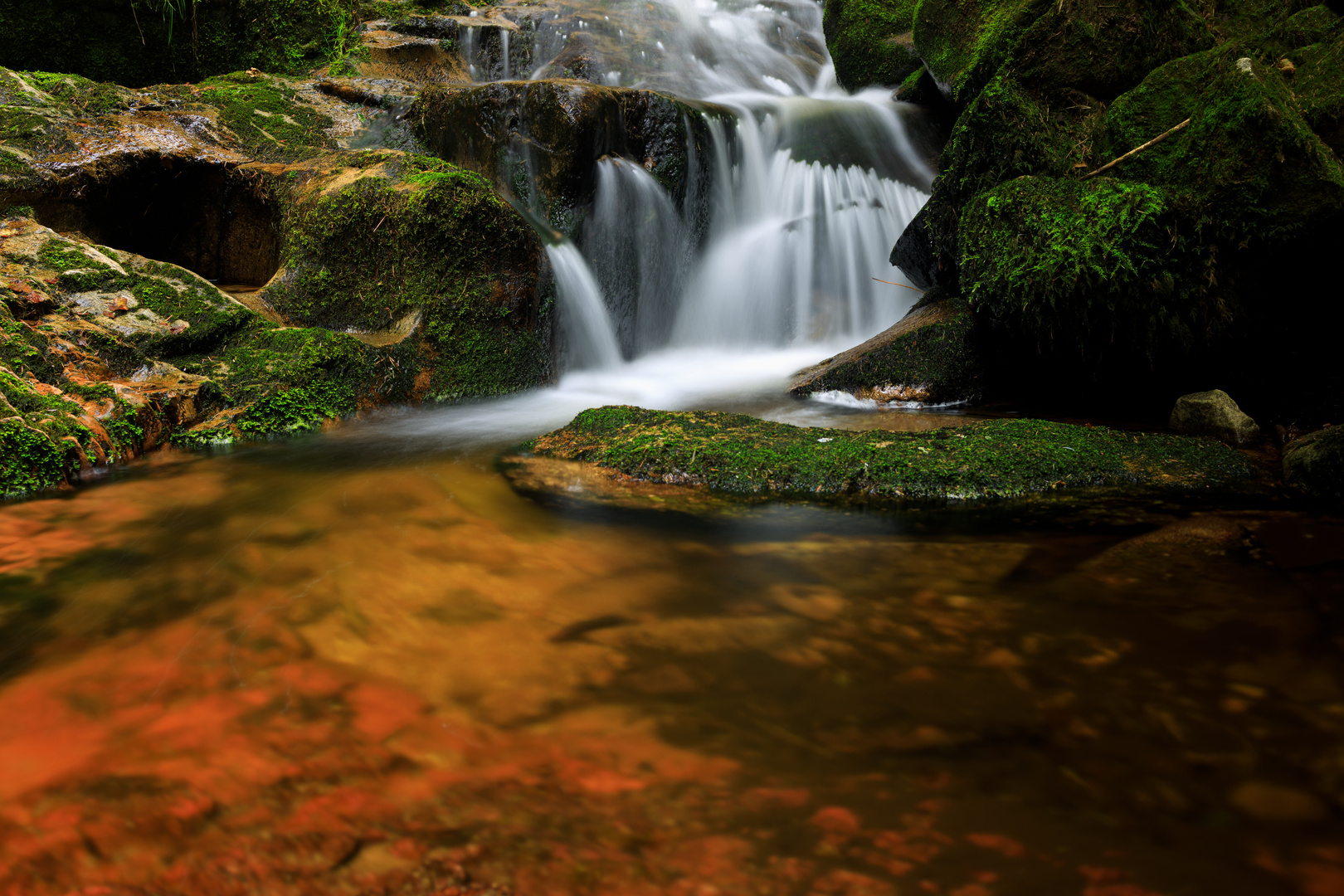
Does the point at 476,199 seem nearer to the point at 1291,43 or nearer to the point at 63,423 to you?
the point at 63,423

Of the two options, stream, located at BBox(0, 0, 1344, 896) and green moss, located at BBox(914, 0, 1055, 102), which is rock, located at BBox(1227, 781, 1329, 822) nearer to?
stream, located at BBox(0, 0, 1344, 896)

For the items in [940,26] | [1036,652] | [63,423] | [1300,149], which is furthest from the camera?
[940,26]

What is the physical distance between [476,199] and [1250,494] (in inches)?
220

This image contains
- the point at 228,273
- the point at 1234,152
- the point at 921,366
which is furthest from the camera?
Result: the point at 228,273

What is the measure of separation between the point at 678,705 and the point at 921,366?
4.59m

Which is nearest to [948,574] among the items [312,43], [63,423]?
[63,423]

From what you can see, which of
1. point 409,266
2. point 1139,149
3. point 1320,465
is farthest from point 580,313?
point 1320,465

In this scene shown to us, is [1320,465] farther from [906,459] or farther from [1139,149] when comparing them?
[1139,149]

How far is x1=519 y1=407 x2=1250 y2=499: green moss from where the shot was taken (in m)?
3.50

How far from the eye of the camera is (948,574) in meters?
2.60

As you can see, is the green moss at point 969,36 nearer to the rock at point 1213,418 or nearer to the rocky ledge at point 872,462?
the rock at point 1213,418

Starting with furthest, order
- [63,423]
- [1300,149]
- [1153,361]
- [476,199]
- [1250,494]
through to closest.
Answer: [476,199], [1153,361], [1300,149], [63,423], [1250,494]

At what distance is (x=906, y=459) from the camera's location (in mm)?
3600

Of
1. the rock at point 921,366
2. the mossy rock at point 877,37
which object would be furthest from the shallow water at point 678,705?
the mossy rock at point 877,37
